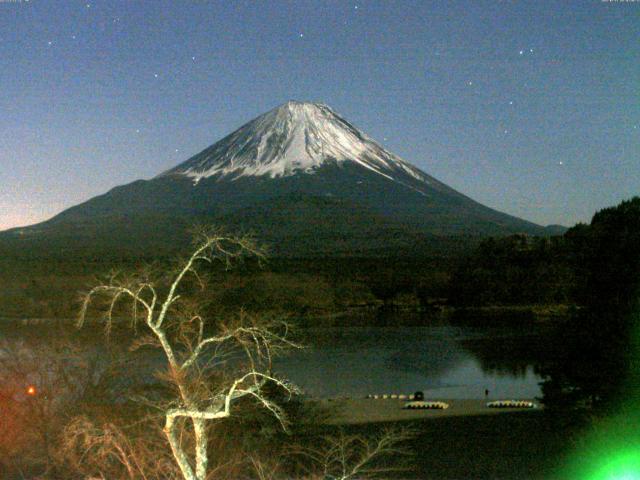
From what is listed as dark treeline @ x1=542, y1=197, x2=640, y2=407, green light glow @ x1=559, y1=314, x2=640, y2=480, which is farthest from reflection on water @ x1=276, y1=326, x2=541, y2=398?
green light glow @ x1=559, y1=314, x2=640, y2=480

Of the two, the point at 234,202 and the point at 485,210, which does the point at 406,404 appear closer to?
the point at 234,202

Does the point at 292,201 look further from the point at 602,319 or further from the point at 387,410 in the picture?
the point at 602,319

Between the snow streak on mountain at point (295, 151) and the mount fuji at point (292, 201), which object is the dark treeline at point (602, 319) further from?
the snow streak on mountain at point (295, 151)

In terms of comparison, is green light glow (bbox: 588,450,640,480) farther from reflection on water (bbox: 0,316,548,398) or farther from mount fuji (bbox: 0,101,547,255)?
mount fuji (bbox: 0,101,547,255)

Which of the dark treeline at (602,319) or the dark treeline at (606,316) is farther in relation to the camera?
the dark treeline at (602,319)

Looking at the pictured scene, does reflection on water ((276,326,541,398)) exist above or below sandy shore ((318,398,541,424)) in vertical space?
below

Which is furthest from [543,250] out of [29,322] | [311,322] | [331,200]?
[29,322]

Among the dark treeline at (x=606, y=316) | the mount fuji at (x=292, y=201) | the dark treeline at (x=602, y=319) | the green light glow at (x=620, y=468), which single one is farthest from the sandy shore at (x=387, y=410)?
the mount fuji at (x=292, y=201)
